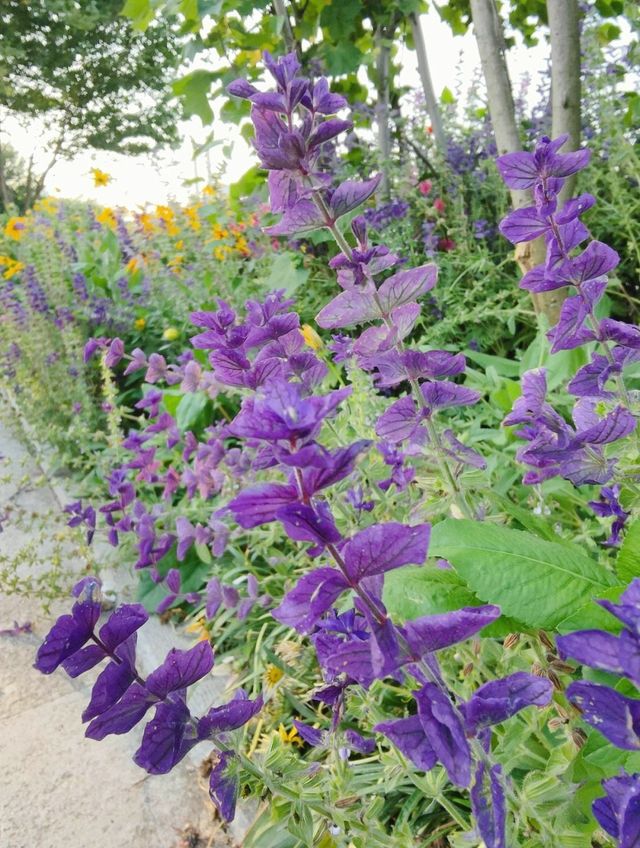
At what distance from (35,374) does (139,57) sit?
18919 millimetres

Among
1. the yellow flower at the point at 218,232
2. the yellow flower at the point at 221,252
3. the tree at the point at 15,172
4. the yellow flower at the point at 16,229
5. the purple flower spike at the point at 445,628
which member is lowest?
the purple flower spike at the point at 445,628

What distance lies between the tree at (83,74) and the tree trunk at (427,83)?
49.1ft

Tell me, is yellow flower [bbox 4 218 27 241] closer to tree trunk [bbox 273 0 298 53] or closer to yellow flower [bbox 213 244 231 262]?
yellow flower [bbox 213 244 231 262]

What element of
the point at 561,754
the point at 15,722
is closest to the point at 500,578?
the point at 561,754

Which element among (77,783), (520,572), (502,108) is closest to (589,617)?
(520,572)

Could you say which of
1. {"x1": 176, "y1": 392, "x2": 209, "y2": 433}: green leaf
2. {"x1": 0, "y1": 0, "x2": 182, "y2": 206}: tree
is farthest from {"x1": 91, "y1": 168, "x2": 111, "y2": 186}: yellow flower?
{"x1": 0, "y1": 0, "x2": 182, "y2": 206}: tree

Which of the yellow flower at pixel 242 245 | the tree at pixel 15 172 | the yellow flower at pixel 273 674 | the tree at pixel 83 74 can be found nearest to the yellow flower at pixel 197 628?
the yellow flower at pixel 273 674

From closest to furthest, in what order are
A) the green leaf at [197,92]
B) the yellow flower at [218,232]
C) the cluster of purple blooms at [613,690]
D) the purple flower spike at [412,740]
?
the cluster of purple blooms at [613,690] < the purple flower spike at [412,740] < the green leaf at [197,92] < the yellow flower at [218,232]

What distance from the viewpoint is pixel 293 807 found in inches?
32.3

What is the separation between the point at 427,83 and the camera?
148 inches

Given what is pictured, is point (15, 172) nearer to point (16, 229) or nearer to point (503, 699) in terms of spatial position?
point (16, 229)

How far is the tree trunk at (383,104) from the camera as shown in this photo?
3754mm

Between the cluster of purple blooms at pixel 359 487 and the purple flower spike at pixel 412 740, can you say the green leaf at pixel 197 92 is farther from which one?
the purple flower spike at pixel 412 740

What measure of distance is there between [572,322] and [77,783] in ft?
5.60
